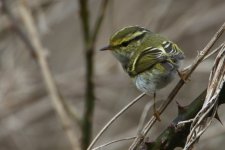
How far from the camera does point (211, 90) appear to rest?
1.71m

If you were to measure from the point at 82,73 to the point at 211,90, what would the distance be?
134 inches

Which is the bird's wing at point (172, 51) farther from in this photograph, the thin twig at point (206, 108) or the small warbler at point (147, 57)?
the thin twig at point (206, 108)

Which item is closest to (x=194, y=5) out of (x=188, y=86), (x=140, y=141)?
(x=188, y=86)

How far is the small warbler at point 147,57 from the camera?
2.51 meters

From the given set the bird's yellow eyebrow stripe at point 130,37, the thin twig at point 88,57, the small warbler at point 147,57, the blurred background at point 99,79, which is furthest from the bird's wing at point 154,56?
the blurred background at point 99,79

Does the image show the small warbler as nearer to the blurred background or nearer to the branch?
the branch

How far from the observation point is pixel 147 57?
2580 millimetres

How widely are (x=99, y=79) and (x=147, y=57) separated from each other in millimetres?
2241

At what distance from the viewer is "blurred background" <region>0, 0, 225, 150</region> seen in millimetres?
4738

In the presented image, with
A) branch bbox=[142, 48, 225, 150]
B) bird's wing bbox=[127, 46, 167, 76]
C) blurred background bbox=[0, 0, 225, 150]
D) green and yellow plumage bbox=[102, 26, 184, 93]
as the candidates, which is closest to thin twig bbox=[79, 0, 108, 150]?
green and yellow plumage bbox=[102, 26, 184, 93]

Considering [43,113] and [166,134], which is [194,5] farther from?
[166,134]

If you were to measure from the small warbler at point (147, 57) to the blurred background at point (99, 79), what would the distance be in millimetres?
1313

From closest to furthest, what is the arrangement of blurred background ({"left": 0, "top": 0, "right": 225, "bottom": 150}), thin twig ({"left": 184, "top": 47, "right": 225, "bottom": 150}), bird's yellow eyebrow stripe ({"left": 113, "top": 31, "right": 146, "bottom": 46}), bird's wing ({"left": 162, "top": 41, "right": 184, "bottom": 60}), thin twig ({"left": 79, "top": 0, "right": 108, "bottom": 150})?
thin twig ({"left": 184, "top": 47, "right": 225, "bottom": 150})
bird's wing ({"left": 162, "top": 41, "right": 184, "bottom": 60})
bird's yellow eyebrow stripe ({"left": 113, "top": 31, "right": 146, "bottom": 46})
thin twig ({"left": 79, "top": 0, "right": 108, "bottom": 150})
blurred background ({"left": 0, "top": 0, "right": 225, "bottom": 150})

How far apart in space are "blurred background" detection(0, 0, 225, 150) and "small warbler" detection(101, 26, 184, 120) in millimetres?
1313
